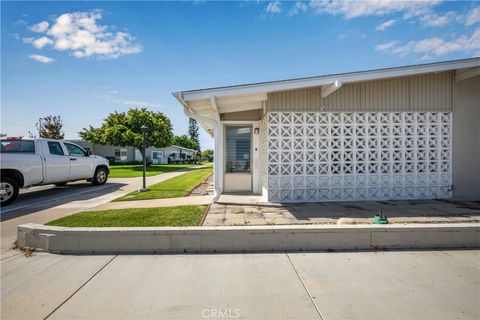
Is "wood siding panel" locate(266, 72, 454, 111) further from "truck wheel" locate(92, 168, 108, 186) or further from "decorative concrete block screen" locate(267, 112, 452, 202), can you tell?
"truck wheel" locate(92, 168, 108, 186)

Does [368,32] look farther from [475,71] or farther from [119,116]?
[119,116]

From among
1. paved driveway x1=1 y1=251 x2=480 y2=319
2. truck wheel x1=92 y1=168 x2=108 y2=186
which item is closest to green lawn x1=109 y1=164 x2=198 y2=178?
truck wheel x1=92 y1=168 x2=108 y2=186

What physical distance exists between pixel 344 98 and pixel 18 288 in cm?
797

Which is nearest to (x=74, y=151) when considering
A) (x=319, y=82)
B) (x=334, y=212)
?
(x=319, y=82)

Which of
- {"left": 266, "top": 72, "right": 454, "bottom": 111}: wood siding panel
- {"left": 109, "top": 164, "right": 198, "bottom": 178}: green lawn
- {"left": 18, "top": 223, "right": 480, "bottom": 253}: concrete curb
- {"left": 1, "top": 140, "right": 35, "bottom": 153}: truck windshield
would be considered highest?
{"left": 266, "top": 72, "right": 454, "bottom": 111}: wood siding panel

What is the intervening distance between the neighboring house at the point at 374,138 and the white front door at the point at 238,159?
1369 millimetres

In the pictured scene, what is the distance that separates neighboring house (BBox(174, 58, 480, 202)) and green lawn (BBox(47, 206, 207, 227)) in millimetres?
1893

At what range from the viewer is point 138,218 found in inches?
205

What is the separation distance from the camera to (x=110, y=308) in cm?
267

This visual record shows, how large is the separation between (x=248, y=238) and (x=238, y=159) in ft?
16.0

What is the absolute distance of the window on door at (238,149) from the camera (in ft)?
29.0

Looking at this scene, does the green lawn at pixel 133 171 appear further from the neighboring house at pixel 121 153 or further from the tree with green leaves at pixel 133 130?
the neighboring house at pixel 121 153

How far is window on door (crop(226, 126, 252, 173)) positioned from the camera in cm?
884

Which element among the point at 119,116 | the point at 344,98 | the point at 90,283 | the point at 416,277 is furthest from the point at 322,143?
the point at 119,116
